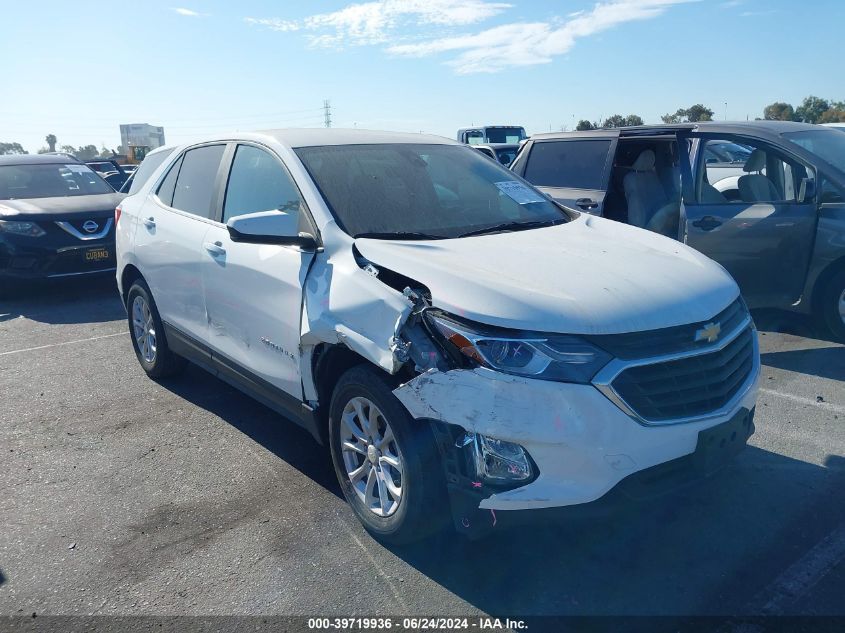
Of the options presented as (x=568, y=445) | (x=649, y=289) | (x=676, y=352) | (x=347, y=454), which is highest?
(x=649, y=289)

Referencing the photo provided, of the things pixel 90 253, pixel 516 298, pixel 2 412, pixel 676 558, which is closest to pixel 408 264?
pixel 516 298

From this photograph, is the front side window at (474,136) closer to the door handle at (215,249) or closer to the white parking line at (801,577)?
the door handle at (215,249)

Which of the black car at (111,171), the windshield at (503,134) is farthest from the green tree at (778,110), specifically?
the black car at (111,171)

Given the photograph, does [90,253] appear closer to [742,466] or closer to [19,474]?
[19,474]

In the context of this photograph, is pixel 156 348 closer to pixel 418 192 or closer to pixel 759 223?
pixel 418 192

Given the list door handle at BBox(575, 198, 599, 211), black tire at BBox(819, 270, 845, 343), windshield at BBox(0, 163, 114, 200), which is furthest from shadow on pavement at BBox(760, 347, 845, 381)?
windshield at BBox(0, 163, 114, 200)

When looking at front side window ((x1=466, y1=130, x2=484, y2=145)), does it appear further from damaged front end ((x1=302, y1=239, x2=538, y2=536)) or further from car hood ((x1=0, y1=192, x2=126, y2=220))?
damaged front end ((x1=302, y1=239, x2=538, y2=536))

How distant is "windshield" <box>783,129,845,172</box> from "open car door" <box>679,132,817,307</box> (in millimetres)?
228

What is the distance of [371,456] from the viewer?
343cm

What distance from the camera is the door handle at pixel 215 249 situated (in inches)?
174

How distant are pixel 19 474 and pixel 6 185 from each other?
6.96 m

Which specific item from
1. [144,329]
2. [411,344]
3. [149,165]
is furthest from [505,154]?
[411,344]

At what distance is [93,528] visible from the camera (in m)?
3.78

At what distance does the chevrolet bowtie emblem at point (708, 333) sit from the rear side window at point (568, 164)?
14.5ft
